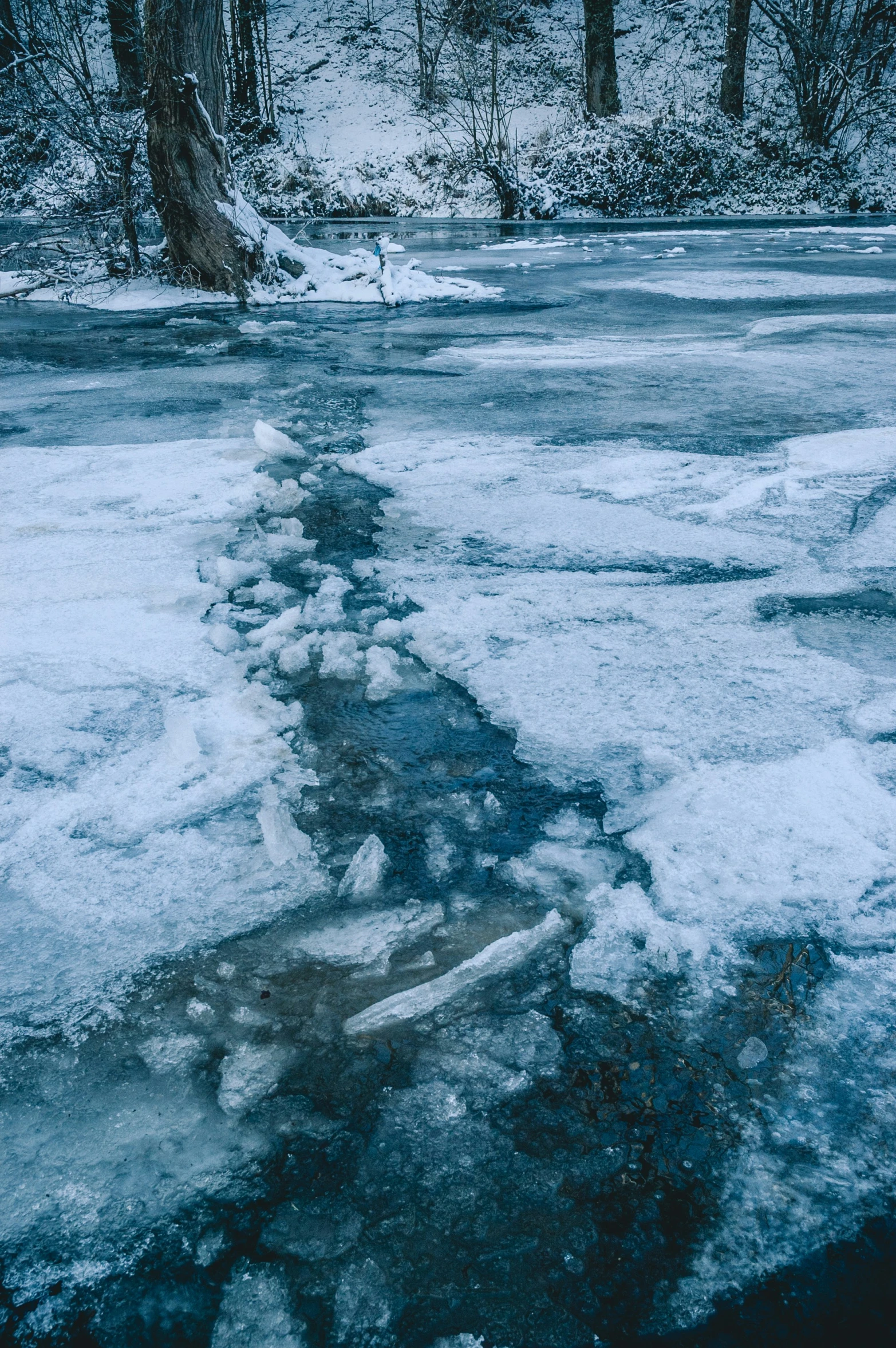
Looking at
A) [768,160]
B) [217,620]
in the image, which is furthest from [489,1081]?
[768,160]

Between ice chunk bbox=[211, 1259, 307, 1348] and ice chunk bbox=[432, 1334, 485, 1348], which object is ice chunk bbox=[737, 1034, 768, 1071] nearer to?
ice chunk bbox=[432, 1334, 485, 1348]

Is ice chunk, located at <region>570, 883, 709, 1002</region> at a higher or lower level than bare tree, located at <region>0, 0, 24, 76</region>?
lower

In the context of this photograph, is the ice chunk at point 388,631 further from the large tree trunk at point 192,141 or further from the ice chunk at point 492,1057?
the large tree trunk at point 192,141

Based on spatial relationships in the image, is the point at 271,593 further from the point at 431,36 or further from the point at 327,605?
the point at 431,36

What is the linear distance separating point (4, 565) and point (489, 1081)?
2.20 meters

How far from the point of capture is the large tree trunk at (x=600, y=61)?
16.1 m

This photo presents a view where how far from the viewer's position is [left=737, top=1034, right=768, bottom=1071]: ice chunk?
1.10 metres

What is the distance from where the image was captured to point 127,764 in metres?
1.72

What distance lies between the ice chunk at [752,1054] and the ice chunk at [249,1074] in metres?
0.60

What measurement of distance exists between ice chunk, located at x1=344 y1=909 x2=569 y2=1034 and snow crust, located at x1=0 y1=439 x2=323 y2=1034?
0.26 m

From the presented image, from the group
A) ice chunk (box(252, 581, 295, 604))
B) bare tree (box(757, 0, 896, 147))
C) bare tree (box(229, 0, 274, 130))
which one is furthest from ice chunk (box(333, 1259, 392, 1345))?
bare tree (box(229, 0, 274, 130))

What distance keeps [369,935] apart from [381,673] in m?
0.77

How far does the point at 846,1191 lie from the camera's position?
38.2 inches

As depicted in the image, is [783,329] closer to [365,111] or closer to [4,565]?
[4,565]
